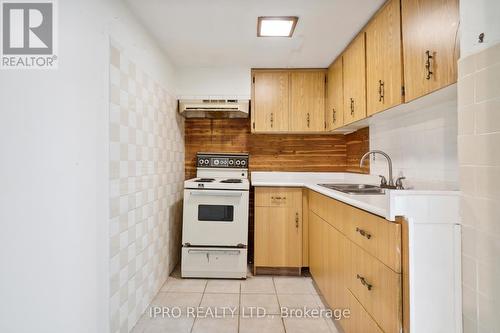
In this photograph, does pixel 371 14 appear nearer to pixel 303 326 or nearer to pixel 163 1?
pixel 163 1

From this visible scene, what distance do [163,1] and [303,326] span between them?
2385 millimetres

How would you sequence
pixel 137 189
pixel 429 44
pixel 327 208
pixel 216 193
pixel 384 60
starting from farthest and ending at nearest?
pixel 216 193
pixel 327 208
pixel 137 189
pixel 384 60
pixel 429 44

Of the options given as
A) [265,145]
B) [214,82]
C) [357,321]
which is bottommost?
[357,321]

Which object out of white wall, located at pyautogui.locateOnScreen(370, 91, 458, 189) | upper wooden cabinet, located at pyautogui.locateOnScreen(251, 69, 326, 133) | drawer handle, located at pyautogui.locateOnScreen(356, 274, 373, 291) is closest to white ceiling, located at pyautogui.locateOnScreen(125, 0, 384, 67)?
upper wooden cabinet, located at pyautogui.locateOnScreen(251, 69, 326, 133)

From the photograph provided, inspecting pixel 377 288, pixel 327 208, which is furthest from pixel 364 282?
pixel 327 208

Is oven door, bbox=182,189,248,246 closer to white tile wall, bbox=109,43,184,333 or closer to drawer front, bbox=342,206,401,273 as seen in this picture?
white tile wall, bbox=109,43,184,333

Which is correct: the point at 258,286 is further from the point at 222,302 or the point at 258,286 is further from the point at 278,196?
the point at 278,196

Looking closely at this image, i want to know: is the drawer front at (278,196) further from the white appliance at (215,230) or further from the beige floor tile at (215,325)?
the beige floor tile at (215,325)

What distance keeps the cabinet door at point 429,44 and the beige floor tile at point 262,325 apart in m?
1.68

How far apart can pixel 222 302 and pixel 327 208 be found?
3.74 feet

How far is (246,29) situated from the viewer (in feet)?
6.57

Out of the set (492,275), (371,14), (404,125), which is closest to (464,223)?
(492,275)

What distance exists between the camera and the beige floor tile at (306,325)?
5.67ft

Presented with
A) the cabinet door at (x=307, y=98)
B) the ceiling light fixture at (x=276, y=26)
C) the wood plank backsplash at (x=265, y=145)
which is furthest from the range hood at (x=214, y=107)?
the ceiling light fixture at (x=276, y=26)
